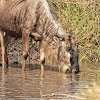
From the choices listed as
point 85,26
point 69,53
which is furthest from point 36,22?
point 85,26

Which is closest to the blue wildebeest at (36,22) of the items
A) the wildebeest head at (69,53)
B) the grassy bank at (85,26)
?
the wildebeest head at (69,53)

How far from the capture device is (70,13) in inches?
508

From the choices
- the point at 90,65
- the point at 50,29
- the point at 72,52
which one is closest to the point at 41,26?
the point at 50,29

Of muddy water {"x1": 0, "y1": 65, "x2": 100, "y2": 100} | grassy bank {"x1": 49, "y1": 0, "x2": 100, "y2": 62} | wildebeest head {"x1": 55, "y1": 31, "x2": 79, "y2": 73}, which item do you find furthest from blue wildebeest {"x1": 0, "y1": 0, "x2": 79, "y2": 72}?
grassy bank {"x1": 49, "y1": 0, "x2": 100, "y2": 62}

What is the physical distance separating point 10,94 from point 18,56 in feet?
22.6

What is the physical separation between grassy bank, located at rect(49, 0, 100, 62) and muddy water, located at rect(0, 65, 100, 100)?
227cm

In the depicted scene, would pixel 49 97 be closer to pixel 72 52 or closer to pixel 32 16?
pixel 72 52

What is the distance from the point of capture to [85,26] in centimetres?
1252

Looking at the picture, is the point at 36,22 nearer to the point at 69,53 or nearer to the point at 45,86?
the point at 69,53

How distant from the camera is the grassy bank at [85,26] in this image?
12078 millimetres

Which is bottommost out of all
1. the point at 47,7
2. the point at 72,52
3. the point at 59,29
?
the point at 72,52

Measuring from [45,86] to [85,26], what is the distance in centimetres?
571

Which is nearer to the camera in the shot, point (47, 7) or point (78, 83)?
point (78, 83)

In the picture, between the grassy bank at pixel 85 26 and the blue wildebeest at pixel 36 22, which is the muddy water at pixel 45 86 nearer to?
the blue wildebeest at pixel 36 22
